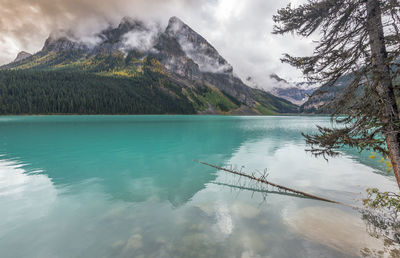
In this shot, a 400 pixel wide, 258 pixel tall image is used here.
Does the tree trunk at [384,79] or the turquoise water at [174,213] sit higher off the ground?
A: the tree trunk at [384,79]

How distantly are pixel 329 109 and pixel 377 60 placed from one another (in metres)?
2.36

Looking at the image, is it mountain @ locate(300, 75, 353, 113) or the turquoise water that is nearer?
the turquoise water

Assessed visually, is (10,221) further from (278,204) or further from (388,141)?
(388,141)

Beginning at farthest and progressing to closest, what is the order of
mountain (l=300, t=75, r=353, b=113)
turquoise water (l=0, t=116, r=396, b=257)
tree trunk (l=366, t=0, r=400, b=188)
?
mountain (l=300, t=75, r=353, b=113) < turquoise water (l=0, t=116, r=396, b=257) < tree trunk (l=366, t=0, r=400, b=188)

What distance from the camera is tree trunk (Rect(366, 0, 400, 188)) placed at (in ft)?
20.4

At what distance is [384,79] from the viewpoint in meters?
6.46

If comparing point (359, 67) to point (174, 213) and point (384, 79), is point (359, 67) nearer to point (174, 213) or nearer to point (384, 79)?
point (384, 79)

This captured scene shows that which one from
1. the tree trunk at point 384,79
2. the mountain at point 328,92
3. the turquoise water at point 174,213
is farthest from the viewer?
the mountain at point 328,92

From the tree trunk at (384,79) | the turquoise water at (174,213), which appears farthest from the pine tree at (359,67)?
the turquoise water at (174,213)

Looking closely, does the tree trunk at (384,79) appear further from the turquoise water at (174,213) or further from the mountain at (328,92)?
the turquoise water at (174,213)

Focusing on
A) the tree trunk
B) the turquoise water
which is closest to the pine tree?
the tree trunk

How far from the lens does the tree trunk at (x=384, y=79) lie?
6219 millimetres

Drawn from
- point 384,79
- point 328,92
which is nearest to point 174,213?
point 328,92

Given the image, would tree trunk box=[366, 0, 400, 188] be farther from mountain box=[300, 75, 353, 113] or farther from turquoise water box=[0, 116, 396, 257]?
turquoise water box=[0, 116, 396, 257]
